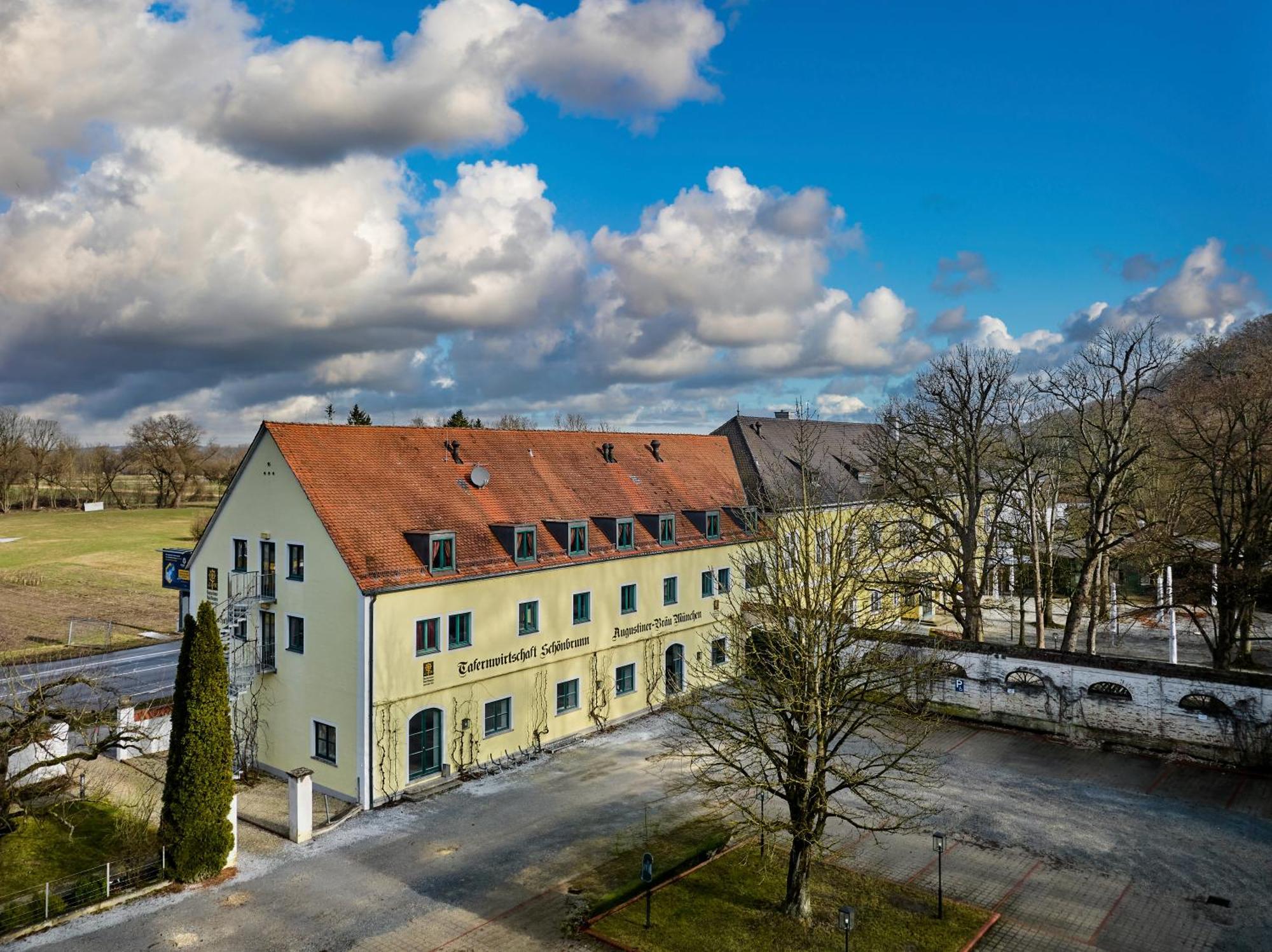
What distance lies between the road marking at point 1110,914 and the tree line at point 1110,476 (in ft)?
44.8

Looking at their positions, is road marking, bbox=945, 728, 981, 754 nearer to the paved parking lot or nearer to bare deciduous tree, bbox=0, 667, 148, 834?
the paved parking lot

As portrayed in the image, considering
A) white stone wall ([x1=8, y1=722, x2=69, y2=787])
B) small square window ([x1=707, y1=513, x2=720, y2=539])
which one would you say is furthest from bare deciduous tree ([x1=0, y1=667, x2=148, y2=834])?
small square window ([x1=707, y1=513, x2=720, y2=539])

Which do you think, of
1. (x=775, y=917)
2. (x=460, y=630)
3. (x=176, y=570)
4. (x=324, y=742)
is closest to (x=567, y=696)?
(x=460, y=630)

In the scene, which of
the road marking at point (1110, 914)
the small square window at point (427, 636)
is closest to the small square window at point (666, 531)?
the small square window at point (427, 636)

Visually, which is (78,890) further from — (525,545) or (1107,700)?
(1107,700)

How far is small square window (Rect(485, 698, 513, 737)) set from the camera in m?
24.8

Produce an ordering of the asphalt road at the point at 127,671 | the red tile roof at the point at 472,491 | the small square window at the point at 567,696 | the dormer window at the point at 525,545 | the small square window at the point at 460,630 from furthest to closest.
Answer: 1. the asphalt road at the point at 127,671
2. the small square window at the point at 567,696
3. the dormer window at the point at 525,545
4. the small square window at the point at 460,630
5. the red tile roof at the point at 472,491

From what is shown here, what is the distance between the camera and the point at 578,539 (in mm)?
28453

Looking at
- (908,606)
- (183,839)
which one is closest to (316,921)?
(183,839)

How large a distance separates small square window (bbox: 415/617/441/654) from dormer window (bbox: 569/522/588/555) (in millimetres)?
5721

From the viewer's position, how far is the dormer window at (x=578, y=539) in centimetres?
2789

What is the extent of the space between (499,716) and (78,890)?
11.1 metres

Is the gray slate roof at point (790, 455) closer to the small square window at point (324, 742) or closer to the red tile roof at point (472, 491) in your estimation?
the red tile roof at point (472, 491)

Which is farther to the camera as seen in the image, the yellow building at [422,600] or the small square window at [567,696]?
the small square window at [567,696]
